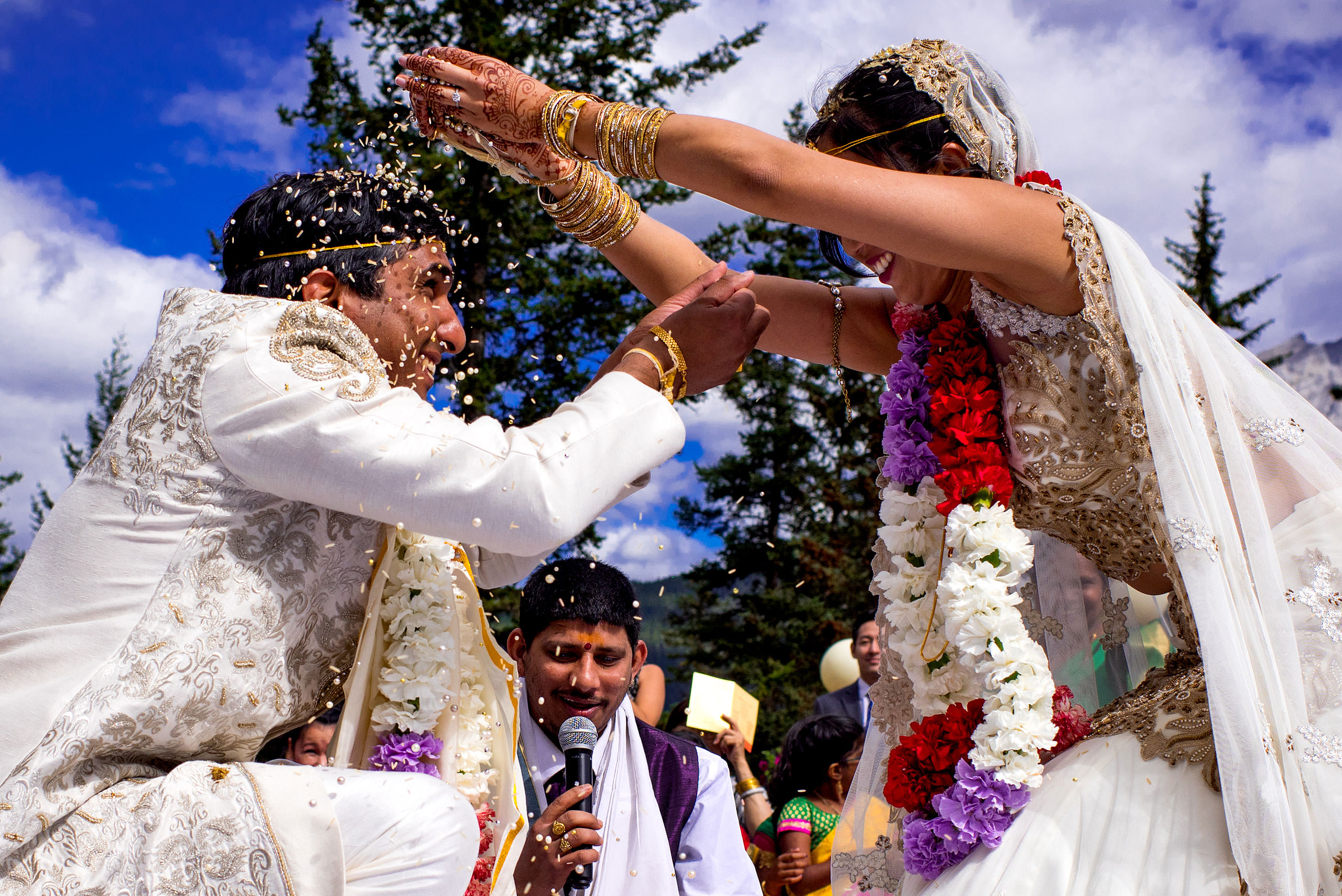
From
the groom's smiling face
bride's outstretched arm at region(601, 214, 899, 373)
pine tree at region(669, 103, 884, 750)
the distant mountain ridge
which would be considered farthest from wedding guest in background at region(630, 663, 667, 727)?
the distant mountain ridge

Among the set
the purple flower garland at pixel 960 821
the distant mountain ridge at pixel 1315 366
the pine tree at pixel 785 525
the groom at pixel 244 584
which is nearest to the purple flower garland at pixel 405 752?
the groom at pixel 244 584

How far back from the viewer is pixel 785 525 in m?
23.6

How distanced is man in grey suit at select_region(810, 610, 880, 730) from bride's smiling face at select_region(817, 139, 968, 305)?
176 inches

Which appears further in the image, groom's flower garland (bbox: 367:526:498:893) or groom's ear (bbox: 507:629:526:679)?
groom's ear (bbox: 507:629:526:679)

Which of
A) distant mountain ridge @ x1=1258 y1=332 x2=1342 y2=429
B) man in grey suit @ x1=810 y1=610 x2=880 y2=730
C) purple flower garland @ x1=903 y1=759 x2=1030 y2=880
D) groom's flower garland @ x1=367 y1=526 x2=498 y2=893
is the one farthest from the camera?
distant mountain ridge @ x1=1258 y1=332 x2=1342 y2=429

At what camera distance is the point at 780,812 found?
5.36 m

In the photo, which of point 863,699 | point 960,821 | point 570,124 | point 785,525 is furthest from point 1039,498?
point 785,525

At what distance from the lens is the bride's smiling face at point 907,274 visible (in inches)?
111

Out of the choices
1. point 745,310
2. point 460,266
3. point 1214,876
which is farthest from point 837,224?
point 460,266

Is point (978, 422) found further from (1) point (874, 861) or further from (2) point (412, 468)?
(2) point (412, 468)

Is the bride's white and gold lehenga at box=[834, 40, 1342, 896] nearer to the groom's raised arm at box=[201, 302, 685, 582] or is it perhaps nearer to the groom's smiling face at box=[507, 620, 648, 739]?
the groom's raised arm at box=[201, 302, 685, 582]

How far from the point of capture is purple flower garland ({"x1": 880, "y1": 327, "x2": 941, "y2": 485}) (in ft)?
8.82

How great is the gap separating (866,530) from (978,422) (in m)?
19.4

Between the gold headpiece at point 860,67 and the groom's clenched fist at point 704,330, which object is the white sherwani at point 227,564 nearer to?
the groom's clenched fist at point 704,330
